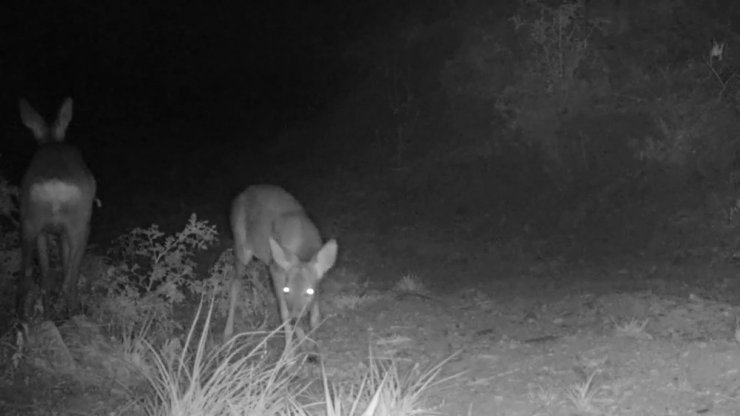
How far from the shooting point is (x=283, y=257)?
8695mm

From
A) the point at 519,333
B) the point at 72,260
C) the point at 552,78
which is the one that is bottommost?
the point at 519,333

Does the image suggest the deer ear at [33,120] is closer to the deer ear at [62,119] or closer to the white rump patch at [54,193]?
the deer ear at [62,119]

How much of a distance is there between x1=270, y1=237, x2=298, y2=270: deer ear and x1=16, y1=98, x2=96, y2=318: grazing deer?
1.65 metres

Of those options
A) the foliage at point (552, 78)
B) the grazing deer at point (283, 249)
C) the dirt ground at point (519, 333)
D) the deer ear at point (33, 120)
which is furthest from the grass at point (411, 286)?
the foliage at point (552, 78)

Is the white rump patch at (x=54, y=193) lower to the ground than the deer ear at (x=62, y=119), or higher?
lower

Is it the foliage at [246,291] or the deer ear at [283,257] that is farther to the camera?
the foliage at [246,291]

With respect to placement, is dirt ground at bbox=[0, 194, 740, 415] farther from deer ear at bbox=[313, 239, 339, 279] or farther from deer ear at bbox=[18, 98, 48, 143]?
deer ear at bbox=[18, 98, 48, 143]

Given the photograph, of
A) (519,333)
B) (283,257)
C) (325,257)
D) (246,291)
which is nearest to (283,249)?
(283,257)

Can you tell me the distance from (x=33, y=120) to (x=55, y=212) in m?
1.26

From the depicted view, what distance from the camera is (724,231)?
11.9 meters

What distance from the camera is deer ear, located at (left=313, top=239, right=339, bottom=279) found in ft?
28.1

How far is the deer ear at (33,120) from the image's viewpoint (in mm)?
8703

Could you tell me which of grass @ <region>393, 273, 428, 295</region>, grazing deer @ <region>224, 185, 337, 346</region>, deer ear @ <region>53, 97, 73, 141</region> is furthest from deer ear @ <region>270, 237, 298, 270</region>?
grass @ <region>393, 273, 428, 295</region>

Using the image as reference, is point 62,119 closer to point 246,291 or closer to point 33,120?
point 33,120
